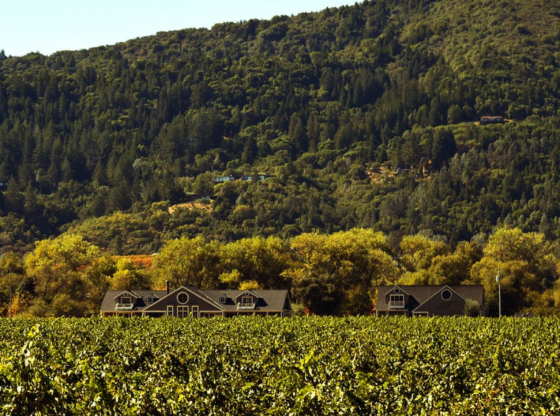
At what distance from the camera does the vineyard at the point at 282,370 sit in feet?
81.9

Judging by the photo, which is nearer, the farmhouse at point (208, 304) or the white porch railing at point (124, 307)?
the farmhouse at point (208, 304)

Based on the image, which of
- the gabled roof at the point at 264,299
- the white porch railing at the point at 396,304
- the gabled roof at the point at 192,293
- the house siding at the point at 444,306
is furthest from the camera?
the gabled roof at the point at 192,293

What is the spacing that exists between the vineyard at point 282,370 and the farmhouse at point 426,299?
39623 millimetres

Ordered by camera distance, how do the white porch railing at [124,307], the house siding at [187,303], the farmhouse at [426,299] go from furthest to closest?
1. the white porch railing at [124,307]
2. the house siding at [187,303]
3. the farmhouse at [426,299]

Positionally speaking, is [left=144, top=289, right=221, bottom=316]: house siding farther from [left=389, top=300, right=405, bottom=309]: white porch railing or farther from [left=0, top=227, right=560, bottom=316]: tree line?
[left=389, top=300, right=405, bottom=309]: white porch railing

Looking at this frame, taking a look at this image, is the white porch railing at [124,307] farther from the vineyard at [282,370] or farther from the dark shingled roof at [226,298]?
the vineyard at [282,370]

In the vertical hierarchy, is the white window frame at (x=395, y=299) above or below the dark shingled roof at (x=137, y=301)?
below

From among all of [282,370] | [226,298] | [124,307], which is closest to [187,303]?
[226,298]

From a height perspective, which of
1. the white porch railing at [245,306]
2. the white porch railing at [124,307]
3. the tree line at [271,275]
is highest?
the white porch railing at [245,306]

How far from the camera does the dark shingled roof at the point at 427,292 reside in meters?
122

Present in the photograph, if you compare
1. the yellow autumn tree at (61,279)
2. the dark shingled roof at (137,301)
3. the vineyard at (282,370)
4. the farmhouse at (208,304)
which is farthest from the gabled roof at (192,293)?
the vineyard at (282,370)

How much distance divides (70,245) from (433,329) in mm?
103341

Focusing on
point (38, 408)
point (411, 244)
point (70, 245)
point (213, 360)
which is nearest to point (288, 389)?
point (38, 408)

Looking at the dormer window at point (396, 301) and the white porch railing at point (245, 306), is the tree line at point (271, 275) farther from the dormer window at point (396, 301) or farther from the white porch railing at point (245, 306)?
the white porch railing at point (245, 306)
